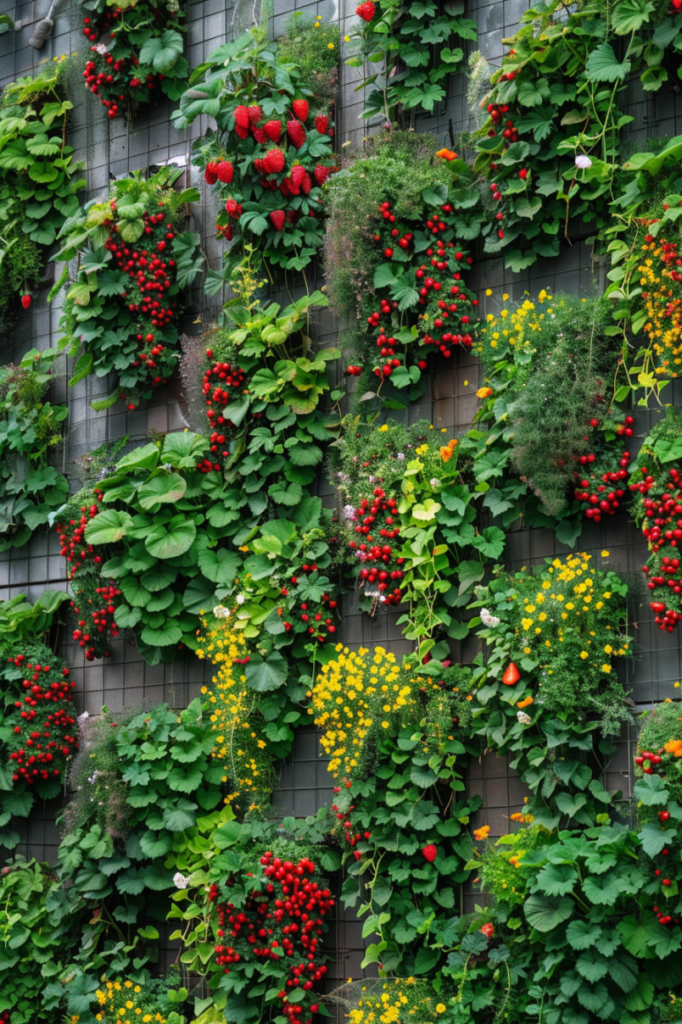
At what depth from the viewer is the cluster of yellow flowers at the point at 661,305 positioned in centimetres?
406

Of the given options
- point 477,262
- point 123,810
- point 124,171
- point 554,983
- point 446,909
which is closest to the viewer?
point 554,983

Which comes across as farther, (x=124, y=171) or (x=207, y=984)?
(x=124, y=171)

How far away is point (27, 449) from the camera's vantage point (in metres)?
6.44

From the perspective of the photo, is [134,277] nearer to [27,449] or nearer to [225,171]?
[225,171]

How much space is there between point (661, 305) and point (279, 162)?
2078 millimetres

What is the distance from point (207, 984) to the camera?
16.7ft

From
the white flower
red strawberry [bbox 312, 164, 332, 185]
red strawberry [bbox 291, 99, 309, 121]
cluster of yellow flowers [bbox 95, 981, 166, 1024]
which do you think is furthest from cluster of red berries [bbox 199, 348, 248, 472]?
cluster of yellow flowers [bbox 95, 981, 166, 1024]

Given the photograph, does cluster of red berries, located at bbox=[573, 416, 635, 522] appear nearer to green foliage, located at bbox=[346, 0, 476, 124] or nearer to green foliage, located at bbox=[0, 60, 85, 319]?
green foliage, located at bbox=[346, 0, 476, 124]

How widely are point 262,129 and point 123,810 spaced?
3313 millimetres

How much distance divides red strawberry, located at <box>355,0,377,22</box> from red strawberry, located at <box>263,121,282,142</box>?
0.61 meters

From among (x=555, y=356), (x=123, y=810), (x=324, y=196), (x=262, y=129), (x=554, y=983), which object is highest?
(x=262, y=129)

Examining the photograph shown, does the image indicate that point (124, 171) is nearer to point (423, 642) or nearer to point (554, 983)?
point (423, 642)

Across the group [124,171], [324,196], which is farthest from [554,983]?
[124,171]

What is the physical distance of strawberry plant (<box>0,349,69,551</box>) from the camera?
642cm
